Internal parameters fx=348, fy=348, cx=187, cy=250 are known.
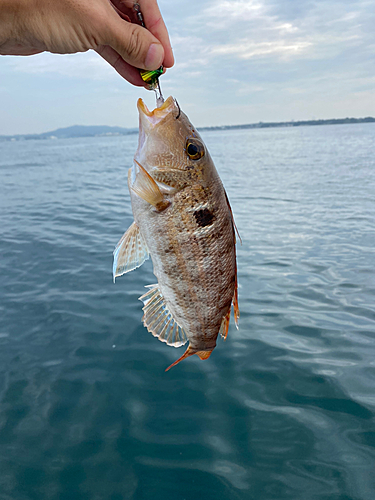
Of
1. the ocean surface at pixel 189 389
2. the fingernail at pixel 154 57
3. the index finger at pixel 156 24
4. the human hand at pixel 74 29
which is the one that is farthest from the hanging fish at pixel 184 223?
the ocean surface at pixel 189 389

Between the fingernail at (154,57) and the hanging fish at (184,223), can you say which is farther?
the fingernail at (154,57)

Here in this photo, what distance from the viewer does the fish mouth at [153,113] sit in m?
2.58

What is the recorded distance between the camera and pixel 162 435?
4.39m

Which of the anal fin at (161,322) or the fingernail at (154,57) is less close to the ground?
the fingernail at (154,57)

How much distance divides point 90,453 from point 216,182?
362cm

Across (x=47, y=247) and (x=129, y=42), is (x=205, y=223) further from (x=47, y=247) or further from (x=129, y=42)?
(x=47, y=247)

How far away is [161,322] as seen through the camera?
284 cm

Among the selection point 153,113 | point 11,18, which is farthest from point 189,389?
point 11,18

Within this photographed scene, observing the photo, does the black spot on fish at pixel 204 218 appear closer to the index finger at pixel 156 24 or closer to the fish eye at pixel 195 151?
the fish eye at pixel 195 151

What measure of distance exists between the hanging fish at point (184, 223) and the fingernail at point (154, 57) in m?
0.34

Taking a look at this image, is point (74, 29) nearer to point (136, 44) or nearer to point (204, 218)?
point (136, 44)

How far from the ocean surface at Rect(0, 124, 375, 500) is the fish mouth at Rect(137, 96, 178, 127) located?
3.72 metres

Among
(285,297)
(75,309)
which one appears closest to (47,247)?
(75,309)

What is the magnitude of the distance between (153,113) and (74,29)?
85 centimetres
